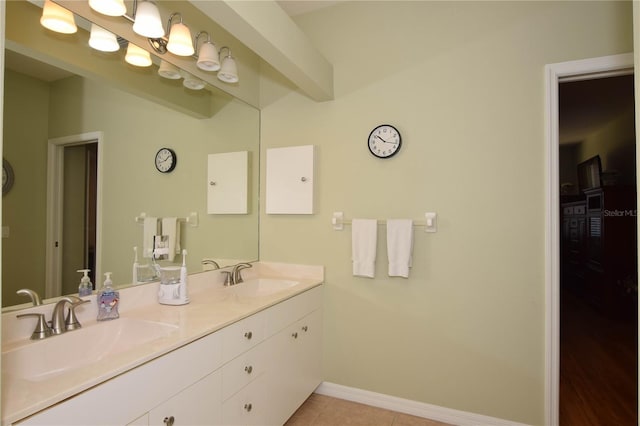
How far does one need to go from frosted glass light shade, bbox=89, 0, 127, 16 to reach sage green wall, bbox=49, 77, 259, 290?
298 mm

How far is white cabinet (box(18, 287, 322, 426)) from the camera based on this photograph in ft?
3.38

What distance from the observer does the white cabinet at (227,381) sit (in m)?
1.03

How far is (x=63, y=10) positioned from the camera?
55.8 inches

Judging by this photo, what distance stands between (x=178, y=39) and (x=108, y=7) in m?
0.35

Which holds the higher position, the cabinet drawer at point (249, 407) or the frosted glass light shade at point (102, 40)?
the frosted glass light shade at point (102, 40)

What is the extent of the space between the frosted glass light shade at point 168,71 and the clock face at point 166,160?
40cm

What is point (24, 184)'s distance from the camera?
1.33m

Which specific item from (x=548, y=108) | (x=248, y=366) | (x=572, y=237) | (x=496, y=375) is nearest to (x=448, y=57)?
(x=548, y=108)

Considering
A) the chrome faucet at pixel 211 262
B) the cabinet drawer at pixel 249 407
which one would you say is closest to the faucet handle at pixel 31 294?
the cabinet drawer at pixel 249 407

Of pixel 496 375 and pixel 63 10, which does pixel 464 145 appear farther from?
pixel 63 10

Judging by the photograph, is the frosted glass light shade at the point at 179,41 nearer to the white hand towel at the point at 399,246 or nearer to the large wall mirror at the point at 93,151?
the large wall mirror at the point at 93,151

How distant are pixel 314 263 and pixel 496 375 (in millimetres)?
1290

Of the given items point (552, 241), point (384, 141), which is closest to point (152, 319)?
point (384, 141)

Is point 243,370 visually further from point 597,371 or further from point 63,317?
point 597,371
